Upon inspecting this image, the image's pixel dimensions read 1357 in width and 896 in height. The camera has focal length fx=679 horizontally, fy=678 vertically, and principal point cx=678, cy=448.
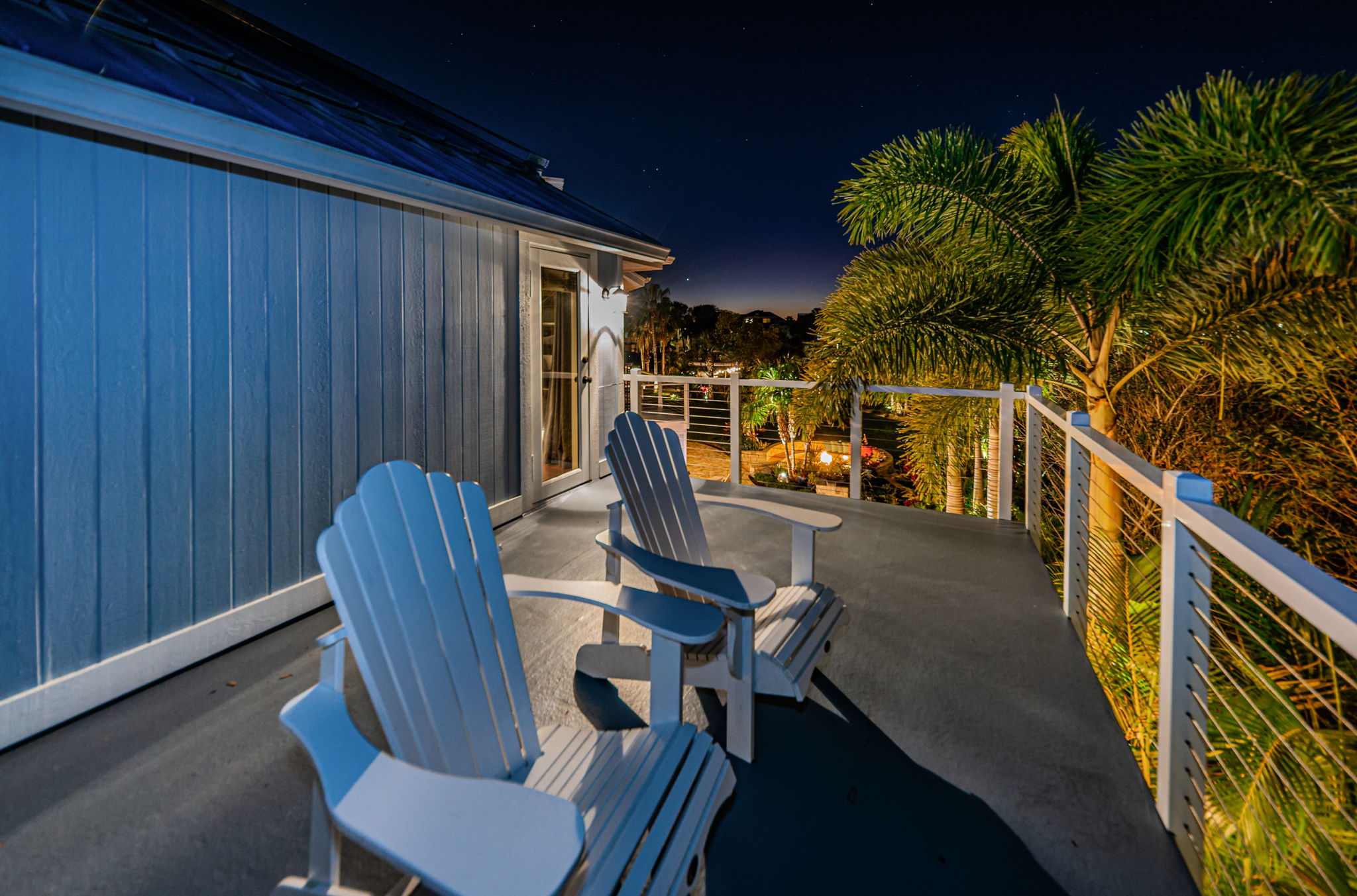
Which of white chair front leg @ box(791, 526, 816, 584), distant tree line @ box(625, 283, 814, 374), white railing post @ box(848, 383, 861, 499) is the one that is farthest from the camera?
distant tree line @ box(625, 283, 814, 374)

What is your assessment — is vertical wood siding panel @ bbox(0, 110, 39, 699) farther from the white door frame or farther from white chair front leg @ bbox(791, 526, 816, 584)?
the white door frame

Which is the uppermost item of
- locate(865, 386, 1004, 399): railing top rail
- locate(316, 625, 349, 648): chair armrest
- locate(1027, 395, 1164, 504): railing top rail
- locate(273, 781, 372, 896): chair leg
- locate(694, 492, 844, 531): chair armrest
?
locate(865, 386, 1004, 399): railing top rail

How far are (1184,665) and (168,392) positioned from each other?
3.46m

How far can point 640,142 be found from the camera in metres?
22.0

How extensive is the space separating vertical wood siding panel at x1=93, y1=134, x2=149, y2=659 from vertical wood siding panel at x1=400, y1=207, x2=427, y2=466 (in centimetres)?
146

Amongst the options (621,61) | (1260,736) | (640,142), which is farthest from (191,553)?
(640,142)

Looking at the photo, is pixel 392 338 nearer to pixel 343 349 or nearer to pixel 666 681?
pixel 343 349

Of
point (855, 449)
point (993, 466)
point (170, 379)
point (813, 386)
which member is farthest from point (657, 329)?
point (170, 379)

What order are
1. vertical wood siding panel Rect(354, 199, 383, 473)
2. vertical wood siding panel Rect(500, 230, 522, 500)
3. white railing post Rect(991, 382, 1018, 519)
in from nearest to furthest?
vertical wood siding panel Rect(354, 199, 383, 473)
vertical wood siding panel Rect(500, 230, 522, 500)
white railing post Rect(991, 382, 1018, 519)

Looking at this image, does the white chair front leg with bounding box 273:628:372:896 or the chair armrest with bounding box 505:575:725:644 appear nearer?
the white chair front leg with bounding box 273:628:372:896

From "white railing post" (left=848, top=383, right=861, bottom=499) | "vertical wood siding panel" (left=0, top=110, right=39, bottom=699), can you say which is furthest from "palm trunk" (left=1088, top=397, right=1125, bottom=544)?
"vertical wood siding panel" (left=0, top=110, right=39, bottom=699)

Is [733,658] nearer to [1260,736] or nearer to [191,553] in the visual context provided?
[1260,736]

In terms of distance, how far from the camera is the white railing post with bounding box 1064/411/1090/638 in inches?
124

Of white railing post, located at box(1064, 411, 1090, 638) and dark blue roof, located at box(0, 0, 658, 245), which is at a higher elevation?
dark blue roof, located at box(0, 0, 658, 245)
